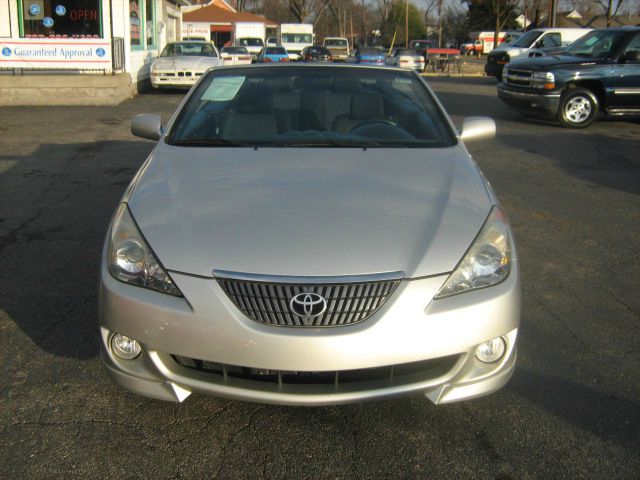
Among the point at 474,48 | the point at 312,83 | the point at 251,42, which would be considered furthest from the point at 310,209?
the point at 474,48

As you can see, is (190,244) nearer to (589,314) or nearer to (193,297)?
(193,297)

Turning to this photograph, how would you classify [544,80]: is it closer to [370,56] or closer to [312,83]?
[312,83]

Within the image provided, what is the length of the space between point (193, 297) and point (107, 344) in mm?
500

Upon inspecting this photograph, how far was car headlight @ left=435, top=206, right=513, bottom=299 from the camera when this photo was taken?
2686 millimetres

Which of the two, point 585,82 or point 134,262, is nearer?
point 134,262

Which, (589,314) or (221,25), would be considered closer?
(589,314)

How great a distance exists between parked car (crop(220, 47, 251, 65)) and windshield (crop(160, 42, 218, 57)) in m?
6.75

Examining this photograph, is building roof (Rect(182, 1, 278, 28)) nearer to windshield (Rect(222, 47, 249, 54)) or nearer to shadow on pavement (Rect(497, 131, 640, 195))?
windshield (Rect(222, 47, 249, 54))

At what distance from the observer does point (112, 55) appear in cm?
1598

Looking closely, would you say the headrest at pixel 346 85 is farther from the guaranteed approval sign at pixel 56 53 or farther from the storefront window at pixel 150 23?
the storefront window at pixel 150 23

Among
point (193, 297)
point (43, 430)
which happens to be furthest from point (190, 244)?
point (43, 430)

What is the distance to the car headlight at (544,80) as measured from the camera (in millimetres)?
12473

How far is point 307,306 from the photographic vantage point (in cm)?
253

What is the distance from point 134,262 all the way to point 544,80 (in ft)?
37.3
